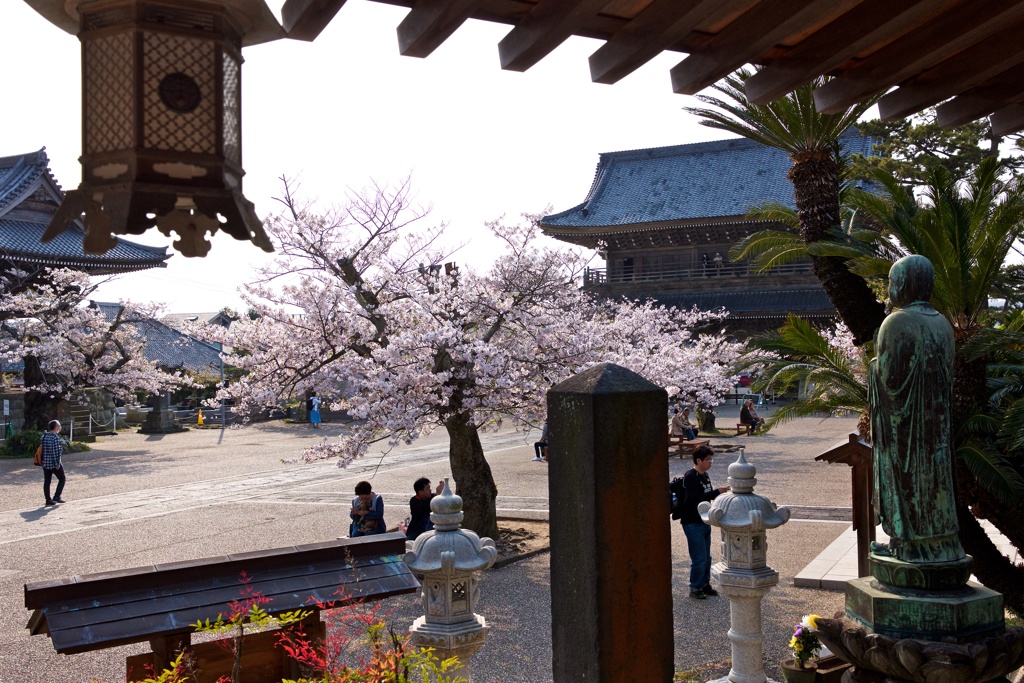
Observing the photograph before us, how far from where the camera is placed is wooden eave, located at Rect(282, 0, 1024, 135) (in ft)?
10.0

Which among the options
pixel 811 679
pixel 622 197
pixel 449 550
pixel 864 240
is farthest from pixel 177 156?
pixel 622 197

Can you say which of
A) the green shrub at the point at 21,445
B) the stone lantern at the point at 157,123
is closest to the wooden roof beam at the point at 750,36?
the stone lantern at the point at 157,123

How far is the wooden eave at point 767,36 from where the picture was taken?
10.0 feet

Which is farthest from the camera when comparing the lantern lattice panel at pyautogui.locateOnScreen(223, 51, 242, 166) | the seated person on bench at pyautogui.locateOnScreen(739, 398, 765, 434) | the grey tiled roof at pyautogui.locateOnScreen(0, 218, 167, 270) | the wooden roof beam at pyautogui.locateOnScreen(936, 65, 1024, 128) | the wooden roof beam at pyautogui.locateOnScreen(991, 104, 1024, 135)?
the seated person on bench at pyautogui.locateOnScreen(739, 398, 765, 434)

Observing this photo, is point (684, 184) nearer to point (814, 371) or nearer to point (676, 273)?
point (676, 273)

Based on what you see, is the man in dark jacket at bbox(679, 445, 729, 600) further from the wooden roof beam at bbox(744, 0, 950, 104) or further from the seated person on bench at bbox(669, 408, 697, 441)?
the seated person on bench at bbox(669, 408, 697, 441)

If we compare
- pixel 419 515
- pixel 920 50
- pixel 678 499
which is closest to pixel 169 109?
pixel 920 50

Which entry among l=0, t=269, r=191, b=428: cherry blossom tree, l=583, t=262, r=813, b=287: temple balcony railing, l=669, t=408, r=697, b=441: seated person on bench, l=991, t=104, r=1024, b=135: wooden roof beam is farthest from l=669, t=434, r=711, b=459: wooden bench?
l=0, t=269, r=191, b=428: cherry blossom tree

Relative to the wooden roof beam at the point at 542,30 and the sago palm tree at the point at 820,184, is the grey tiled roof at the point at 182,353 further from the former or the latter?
the wooden roof beam at the point at 542,30

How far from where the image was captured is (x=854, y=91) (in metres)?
3.84

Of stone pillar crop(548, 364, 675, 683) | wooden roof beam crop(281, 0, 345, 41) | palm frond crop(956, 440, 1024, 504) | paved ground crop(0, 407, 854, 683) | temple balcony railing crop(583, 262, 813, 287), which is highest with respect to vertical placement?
temple balcony railing crop(583, 262, 813, 287)

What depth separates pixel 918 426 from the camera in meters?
4.04

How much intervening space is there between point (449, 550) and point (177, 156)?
2.91 m

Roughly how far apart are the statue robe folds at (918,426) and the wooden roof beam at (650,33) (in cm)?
178
